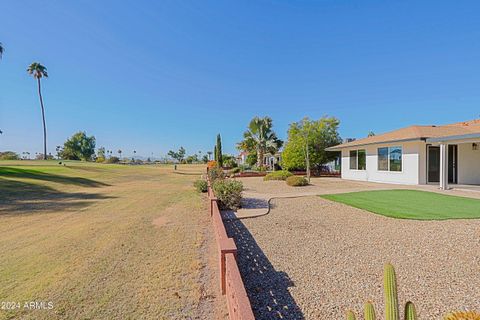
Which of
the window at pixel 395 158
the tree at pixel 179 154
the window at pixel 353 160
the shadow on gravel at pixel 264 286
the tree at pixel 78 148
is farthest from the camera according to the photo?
the tree at pixel 179 154

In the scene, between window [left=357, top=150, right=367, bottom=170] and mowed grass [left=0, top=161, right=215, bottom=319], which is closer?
mowed grass [left=0, top=161, right=215, bottom=319]

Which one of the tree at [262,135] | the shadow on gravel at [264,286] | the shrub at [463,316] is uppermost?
the tree at [262,135]

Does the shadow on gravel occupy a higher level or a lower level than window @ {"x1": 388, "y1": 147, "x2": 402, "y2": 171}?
lower

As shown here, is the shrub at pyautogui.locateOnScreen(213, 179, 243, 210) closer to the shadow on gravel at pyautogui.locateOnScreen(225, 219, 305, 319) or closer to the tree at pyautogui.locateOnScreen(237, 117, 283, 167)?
the shadow on gravel at pyautogui.locateOnScreen(225, 219, 305, 319)

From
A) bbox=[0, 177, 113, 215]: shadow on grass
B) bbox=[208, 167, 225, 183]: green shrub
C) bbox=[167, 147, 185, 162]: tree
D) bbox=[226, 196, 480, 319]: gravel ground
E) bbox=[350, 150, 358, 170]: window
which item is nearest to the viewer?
bbox=[226, 196, 480, 319]: gravel ground

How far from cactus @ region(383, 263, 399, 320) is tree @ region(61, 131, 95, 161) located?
9351 centimetres

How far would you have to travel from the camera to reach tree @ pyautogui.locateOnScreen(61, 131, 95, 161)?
2987 inches

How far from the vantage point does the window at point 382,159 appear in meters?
15.7

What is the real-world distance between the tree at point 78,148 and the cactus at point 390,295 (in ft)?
307

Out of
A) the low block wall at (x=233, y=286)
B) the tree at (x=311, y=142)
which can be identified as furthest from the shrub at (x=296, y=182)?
the low block wall at (x=233, y=286)

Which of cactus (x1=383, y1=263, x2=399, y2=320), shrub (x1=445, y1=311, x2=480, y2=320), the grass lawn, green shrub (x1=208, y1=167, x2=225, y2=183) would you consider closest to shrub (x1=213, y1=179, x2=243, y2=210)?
green shrub (x1=208, y1=167, x2=225, y2=183)

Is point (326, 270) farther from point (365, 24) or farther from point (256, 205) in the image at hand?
point (365, 24)

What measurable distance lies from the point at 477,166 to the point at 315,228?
A: 1450 cm

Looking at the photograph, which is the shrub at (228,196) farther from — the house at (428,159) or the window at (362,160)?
the window at (362,160)
